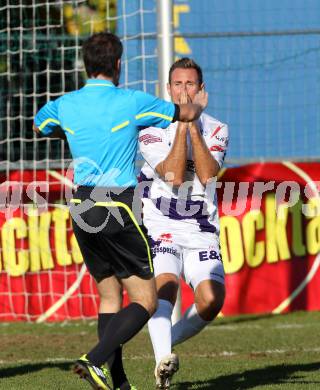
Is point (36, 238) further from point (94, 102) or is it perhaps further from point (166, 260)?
point (94, 102)

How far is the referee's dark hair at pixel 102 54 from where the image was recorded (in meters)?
5.81

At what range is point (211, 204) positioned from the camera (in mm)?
7266

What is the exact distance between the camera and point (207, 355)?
→ 8711mm

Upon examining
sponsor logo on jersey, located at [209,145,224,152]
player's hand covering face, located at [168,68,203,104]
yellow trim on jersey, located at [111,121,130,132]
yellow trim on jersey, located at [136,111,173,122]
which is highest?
player's hand covering face, located at [168,68,203,104]

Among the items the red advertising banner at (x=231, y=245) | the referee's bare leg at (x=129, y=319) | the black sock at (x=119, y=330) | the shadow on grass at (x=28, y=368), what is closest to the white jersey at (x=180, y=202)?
the referee's bare leg at (x=129, y=319)

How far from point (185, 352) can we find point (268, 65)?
427 centimetres

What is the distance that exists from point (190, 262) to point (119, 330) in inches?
53.3

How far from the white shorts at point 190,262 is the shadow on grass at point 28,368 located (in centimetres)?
138

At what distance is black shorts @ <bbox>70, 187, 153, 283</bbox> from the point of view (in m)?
5.88

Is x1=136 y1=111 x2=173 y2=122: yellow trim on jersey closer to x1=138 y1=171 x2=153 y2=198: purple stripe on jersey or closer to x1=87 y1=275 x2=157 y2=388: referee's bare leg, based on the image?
x1=87 y1=275 x2=157 y2=388: referee's bare leg

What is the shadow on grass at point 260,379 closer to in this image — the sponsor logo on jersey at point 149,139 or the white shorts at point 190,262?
the white shorts at point 190,262

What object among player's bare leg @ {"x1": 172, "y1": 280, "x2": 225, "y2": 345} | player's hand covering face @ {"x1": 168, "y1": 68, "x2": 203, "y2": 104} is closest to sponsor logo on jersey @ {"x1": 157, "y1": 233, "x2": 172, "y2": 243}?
player's bare leg @ {"x1": 172, "y1": 280, "x2": 225, "y2": 345}

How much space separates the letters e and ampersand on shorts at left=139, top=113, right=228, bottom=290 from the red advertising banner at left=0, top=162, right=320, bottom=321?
431 cm

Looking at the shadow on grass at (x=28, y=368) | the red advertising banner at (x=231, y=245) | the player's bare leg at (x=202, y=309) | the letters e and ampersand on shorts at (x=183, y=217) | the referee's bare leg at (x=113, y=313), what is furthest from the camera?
the red advertising banner at (x=231, y=245)
